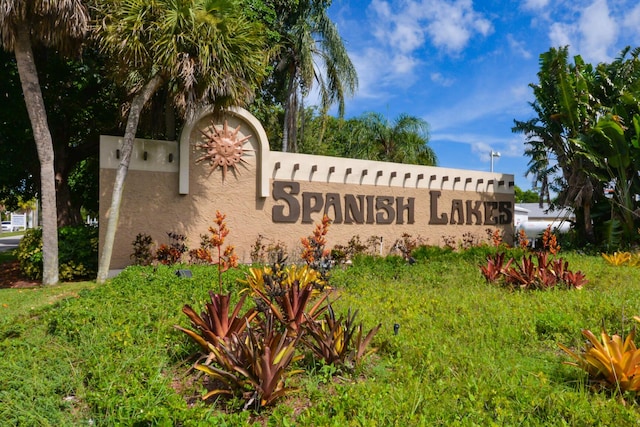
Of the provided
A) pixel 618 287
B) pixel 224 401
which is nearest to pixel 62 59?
pixel 224 401

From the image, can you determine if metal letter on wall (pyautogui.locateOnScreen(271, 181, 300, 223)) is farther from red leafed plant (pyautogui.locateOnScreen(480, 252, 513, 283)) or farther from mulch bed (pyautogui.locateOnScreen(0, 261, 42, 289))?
mulch bed (pyautogui.locateOnScreen(0, 261, 42, 289))

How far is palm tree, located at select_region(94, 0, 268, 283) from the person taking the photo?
29.5ft

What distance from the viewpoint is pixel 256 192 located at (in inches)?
474

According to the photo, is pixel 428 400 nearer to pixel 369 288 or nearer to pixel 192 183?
pixel 369 288

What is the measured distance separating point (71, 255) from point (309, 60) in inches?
427

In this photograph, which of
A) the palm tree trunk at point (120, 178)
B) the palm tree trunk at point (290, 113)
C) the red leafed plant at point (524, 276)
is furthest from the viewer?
the palm tree trunk at point (290, 113)

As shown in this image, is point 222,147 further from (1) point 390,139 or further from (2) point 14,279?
(1) point 390,139

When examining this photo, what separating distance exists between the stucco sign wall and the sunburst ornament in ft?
0.09

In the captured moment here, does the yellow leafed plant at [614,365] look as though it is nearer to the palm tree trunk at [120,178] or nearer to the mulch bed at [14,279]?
the palm tree trunk at [120,178]

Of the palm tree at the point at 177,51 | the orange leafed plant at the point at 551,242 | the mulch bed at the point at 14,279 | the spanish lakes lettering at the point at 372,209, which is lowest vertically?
the mulch bed at the point at 14,279

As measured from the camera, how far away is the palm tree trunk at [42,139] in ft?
30.0

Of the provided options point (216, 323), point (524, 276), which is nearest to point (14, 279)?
point (216, 323)

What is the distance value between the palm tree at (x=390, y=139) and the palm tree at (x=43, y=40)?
17752mm

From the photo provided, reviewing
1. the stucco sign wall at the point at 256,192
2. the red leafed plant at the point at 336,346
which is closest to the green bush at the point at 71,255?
the stucco sign wall at the point at 256,192
